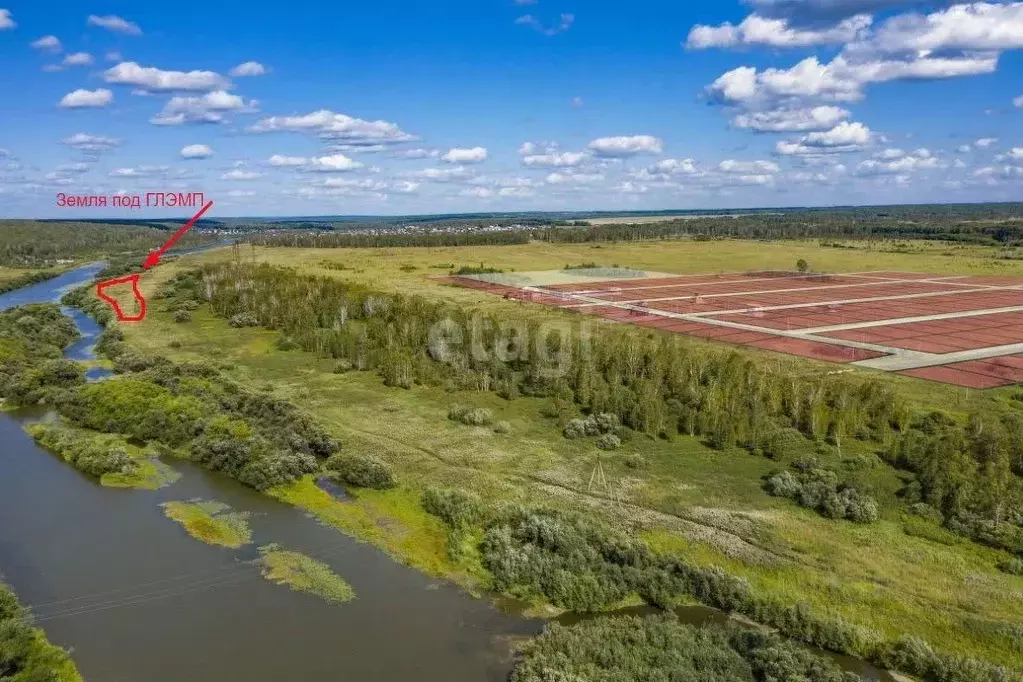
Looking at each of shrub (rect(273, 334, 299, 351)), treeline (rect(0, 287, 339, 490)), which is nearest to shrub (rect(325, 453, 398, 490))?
treeline (rect(0, 287, 339, 490))

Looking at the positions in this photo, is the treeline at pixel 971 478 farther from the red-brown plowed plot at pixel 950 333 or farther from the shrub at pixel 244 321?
the shrub at pixel 244 321

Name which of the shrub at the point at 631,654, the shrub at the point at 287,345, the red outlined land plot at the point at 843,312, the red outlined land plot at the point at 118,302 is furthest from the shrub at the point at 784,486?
the red outlined land plot at the point at 118,302

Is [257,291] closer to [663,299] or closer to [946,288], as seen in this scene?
[663,299]

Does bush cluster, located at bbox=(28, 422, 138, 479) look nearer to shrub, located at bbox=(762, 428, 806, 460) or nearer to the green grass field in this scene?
the green grass field

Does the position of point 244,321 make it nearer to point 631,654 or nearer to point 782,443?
point 782,443

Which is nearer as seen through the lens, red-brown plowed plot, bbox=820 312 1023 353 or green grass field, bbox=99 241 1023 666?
green grass field, bbox=99 241 1023 666

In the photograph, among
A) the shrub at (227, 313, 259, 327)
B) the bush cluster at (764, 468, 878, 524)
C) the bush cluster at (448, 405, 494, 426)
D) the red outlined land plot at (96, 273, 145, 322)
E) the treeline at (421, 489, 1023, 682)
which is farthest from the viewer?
the red outlined land plot at (96, 273, 145, 322)
